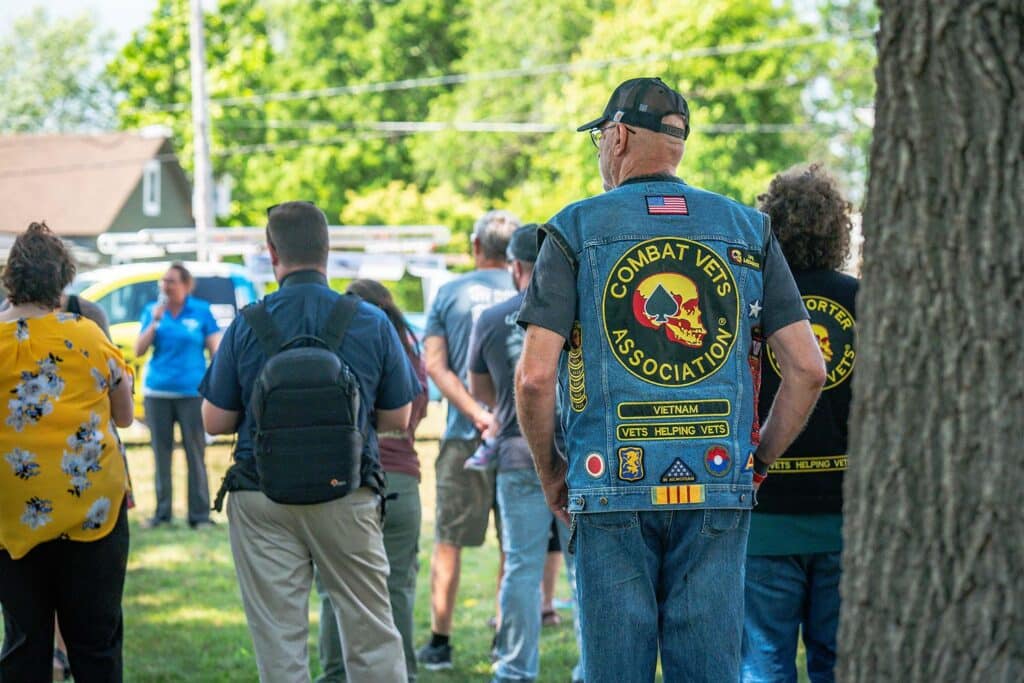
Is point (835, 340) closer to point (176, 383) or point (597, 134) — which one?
point (597, 134)

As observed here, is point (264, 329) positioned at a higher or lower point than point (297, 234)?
lower

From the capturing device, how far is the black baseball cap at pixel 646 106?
11.8ft

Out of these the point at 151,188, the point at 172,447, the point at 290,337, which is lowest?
the point at 172,447

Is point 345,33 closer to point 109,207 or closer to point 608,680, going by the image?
point 109,207

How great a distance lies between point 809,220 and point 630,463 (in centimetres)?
137

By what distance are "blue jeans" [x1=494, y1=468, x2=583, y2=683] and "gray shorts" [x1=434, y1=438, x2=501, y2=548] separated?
2.19 ft

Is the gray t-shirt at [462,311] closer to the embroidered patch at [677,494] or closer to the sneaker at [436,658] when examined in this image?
the sneaker at [436,658]

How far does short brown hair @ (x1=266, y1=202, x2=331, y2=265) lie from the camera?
4.83 m

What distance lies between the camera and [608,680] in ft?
11.2

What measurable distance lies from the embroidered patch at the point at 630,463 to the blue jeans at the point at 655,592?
9cm

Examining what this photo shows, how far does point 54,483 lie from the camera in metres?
4.77

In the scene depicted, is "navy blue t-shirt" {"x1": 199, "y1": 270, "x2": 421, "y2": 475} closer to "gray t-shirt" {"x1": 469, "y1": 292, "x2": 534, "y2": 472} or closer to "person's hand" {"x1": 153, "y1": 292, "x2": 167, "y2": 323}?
"gray t-shirt" {"x1": 469, "y1": 292, "x2": 534, "y2": 472}

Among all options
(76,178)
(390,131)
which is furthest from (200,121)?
(76,178)

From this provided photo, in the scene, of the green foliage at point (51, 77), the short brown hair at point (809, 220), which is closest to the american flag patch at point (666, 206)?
the short brown hair at point (809, 220)
